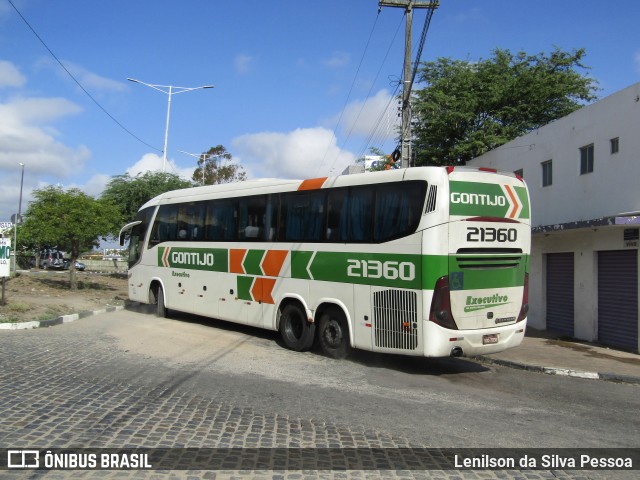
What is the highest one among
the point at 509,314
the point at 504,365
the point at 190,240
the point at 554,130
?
the point at 554,130

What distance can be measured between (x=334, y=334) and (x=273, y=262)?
7.25 feet

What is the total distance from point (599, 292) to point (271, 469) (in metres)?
11.5

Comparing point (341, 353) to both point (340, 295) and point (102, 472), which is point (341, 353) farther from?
point (102, 472)

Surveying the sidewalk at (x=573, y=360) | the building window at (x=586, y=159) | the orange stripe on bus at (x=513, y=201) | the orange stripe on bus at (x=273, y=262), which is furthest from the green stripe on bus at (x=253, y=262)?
the building window at (x=586, y=159)

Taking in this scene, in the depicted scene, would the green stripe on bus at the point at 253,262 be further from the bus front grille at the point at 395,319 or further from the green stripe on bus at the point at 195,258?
the bus front grille at the point at 395,319

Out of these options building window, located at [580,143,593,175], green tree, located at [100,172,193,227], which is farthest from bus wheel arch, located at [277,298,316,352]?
green tree, located at [100,172,193,227]

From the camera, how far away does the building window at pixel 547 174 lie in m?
15.6

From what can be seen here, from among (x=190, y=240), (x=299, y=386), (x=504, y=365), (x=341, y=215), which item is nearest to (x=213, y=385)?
(x=299, y=386)

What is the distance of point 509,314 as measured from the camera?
9.09 meters

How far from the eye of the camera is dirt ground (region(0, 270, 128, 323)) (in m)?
13.7

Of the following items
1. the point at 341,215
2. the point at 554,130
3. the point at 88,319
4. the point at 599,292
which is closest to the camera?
the point at 341,215

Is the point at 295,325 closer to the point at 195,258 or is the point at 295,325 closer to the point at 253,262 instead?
the point at 253,262

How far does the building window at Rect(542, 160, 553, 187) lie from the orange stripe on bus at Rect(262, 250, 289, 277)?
904 centimetres

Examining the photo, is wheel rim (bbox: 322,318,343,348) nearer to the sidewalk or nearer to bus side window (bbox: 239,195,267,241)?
bus side window (bbox: 239,195,267,241)
